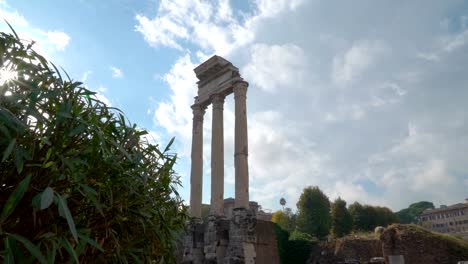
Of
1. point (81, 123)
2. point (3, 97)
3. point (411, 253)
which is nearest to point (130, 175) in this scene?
point (81, 123)

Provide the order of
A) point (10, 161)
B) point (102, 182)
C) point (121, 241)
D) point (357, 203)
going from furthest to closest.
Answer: point (357, 203)
point (121, 241)
point (102, 182)
point (10, 161)

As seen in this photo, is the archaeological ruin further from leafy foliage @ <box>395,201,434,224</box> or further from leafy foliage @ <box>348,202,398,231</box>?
leafy foliage @ <box>395,201,434,224</box>

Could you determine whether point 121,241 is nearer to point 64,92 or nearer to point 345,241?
point 64,92

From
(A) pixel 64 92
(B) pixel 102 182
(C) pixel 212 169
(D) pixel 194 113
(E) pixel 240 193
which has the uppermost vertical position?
(D) pixel 194 113

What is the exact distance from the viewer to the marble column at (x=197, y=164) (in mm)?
16750

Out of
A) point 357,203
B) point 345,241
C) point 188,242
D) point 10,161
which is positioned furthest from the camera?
point 357,203

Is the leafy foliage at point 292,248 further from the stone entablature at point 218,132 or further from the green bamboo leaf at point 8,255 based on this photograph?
the green bamboo leaf at point 8,255

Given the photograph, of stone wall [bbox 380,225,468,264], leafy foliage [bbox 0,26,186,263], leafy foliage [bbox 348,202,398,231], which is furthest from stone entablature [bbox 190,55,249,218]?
leafy foliage [bbox 348,202,398,231]

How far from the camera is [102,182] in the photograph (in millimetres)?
2096

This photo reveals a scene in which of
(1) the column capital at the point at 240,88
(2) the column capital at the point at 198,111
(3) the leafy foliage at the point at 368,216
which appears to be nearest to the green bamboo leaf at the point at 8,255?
(1) the column capital at the point at 240,88

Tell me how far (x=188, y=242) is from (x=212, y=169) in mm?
3268

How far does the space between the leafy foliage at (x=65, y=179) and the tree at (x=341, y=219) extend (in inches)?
1265

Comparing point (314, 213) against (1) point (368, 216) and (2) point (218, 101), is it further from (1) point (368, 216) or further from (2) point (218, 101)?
(2) point (218, 101)

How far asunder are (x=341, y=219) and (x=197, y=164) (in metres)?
19.6
